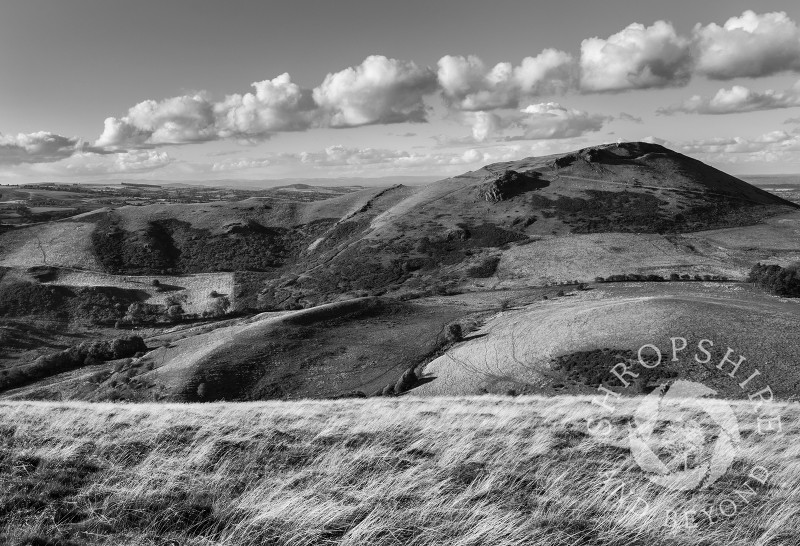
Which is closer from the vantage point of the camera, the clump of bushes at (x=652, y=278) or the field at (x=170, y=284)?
the clump of bushes at (x=652, y=278)

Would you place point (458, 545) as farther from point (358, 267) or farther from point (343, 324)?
point (358, 267)

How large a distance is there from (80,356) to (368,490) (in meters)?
67.1

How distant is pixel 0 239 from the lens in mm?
114062

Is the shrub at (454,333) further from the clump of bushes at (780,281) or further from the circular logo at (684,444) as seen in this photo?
the clump of bushes at (780,281)

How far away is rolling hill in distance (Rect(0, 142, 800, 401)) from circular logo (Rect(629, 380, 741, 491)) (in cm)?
2187

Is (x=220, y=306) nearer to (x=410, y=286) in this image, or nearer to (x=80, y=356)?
(x=80, y=356)

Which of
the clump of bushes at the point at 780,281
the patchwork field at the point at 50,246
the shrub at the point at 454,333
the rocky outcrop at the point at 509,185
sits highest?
the rocky outcrop at the point at 509,185

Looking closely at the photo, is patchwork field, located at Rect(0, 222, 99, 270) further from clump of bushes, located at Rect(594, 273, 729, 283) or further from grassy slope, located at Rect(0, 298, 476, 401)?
clump of bushes, located at Rect(594, 273, 729, 283)

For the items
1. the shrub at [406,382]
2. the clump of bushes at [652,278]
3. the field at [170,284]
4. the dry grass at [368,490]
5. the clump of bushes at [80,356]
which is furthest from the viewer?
the field at [170,284]

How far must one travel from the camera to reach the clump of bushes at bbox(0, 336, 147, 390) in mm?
56263

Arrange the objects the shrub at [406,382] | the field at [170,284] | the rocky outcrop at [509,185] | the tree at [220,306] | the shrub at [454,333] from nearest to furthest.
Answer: the shrub at [406,382]
the shrub at [454,333]
the tree at [220,306]
the field at [170,284]
the rocky outcrop at [509,185]

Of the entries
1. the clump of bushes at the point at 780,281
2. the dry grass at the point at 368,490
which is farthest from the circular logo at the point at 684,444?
the clump of bushes at the point at 780,281

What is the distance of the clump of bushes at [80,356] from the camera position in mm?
56263

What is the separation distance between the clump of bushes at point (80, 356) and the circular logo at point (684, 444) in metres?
62.7
